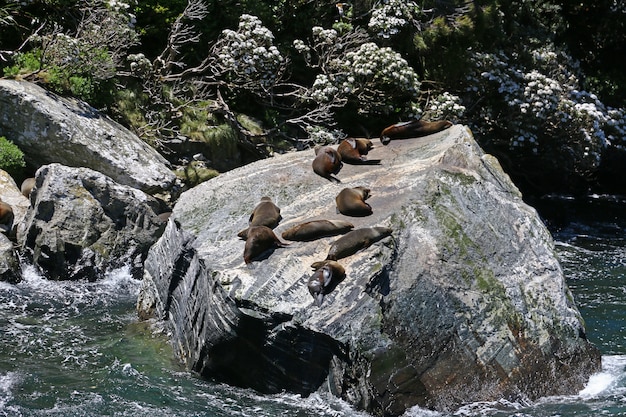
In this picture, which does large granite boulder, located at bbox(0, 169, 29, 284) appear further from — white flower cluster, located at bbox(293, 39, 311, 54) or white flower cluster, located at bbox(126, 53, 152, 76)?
white flower cluster, located at bbox(293, 39, 311, 54)

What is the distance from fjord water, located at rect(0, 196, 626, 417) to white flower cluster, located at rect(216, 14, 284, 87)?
556cm

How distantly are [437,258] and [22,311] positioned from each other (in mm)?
5417

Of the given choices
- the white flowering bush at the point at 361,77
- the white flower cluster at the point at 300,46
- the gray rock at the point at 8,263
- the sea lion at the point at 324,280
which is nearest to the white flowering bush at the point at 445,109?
the white flowering bush at the point at 361,77

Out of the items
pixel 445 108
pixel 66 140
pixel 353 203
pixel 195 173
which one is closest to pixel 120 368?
→ pixel 353 203

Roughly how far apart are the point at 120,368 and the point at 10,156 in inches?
239

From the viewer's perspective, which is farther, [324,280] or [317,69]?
[317,69]

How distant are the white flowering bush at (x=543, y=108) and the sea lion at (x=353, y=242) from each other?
9786 mm

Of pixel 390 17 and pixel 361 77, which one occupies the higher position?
pixel 390 17

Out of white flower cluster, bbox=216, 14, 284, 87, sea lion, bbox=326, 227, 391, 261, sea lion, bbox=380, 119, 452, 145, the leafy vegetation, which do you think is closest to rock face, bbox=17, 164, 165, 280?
the leafy vegetation

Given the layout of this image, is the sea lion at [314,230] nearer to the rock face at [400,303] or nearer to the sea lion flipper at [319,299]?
the rock face at [400,303]

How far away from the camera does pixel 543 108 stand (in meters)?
17.0

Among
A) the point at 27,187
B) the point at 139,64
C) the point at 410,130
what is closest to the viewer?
the point at 410,130

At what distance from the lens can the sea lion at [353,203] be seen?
8.86 meters

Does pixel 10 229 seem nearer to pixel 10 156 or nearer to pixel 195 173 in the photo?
pixel 10 156
